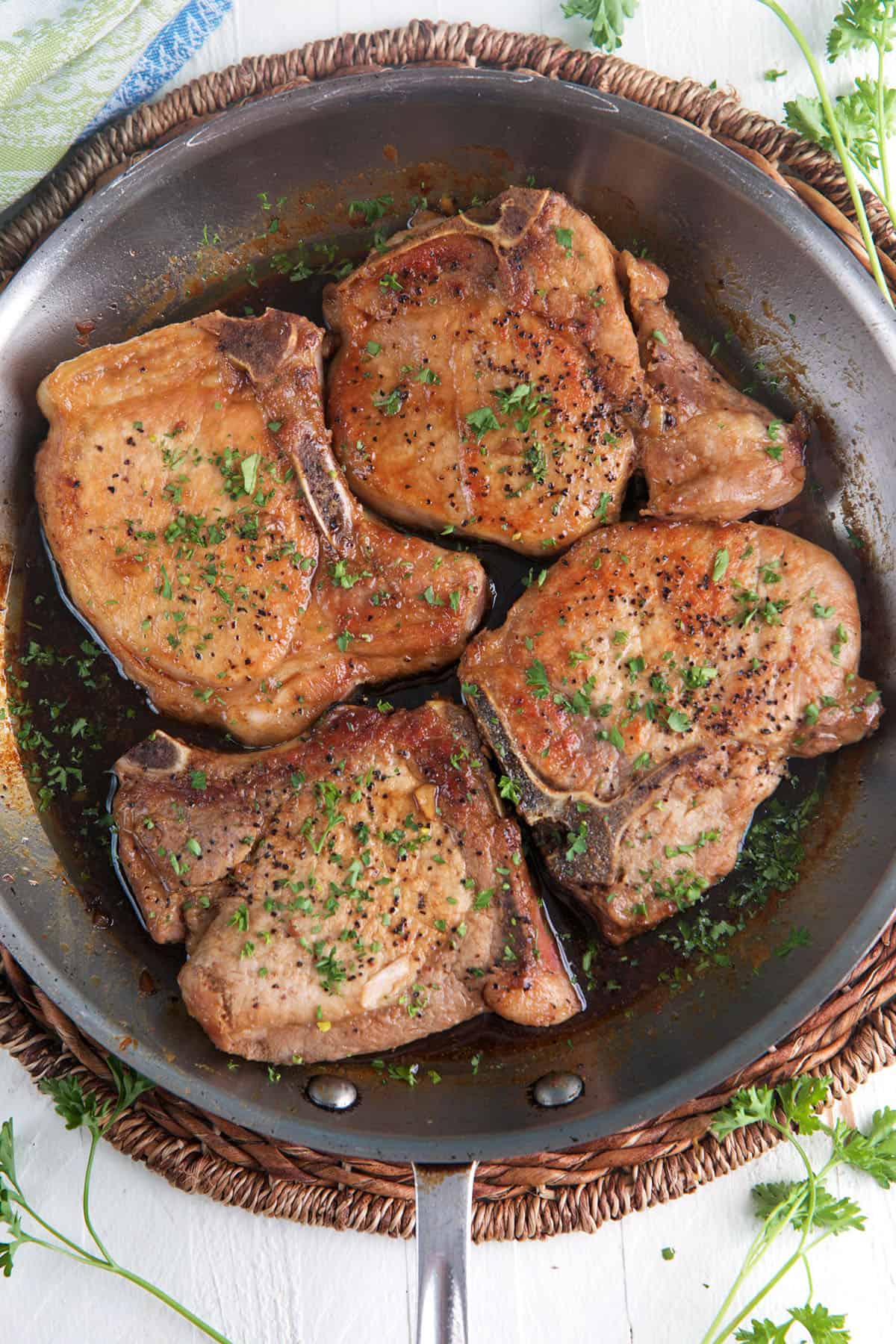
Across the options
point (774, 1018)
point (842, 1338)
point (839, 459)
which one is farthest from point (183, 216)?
point (842, 1338)

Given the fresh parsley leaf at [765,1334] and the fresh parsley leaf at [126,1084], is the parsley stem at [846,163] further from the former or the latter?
the fresh parsley leaf at [126,1084]

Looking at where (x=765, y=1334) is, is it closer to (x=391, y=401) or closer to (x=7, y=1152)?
(x=7, y=1152)

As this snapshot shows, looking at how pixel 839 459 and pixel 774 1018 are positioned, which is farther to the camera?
pixel 839 459

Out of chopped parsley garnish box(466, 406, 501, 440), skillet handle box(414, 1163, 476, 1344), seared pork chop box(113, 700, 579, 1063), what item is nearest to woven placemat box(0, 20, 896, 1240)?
skillet handle box(414, 1163, 476, 1344)

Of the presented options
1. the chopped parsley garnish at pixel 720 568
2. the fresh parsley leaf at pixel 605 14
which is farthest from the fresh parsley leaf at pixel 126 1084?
the fresh parsley leaf at pixel 605 14

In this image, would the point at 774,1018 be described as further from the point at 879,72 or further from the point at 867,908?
the point at 879,72

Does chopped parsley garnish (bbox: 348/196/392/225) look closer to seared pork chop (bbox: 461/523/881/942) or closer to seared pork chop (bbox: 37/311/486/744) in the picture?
seared pork chop (bbox: 37/311/486/744)
